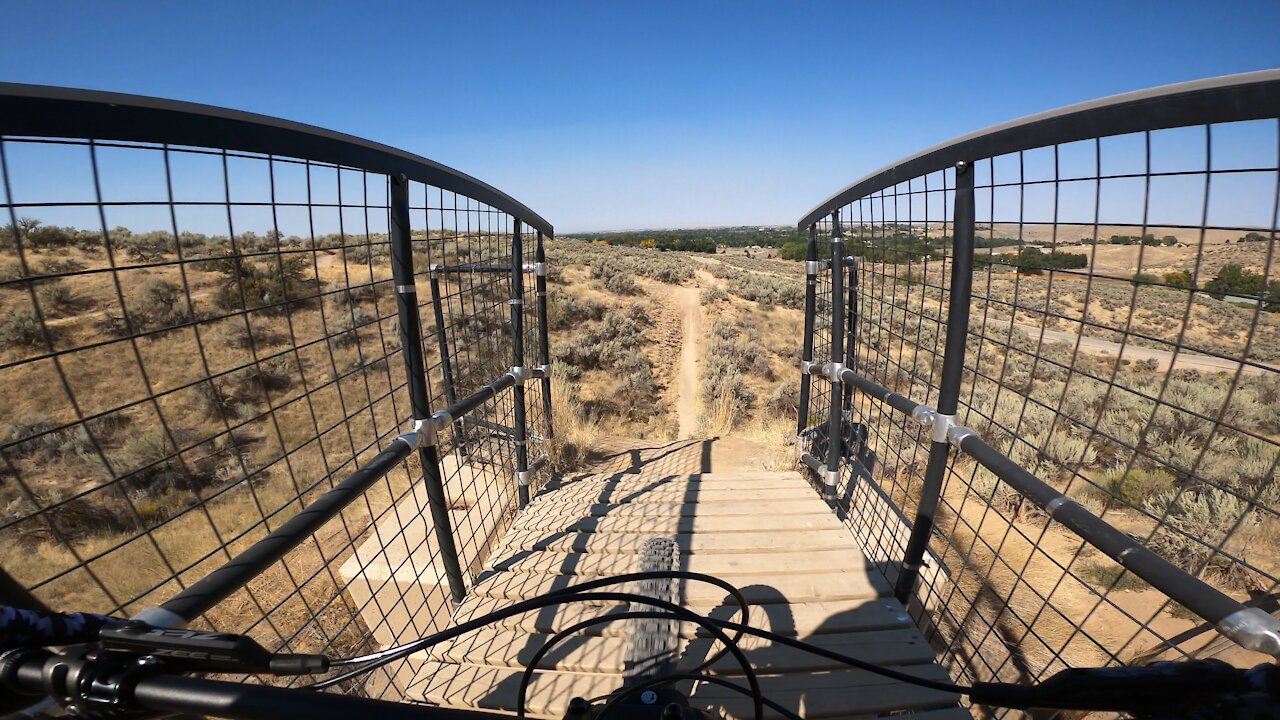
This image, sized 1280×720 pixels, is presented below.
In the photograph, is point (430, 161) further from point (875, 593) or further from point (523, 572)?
point (875, 593)

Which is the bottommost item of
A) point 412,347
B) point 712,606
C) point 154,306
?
point 712,606

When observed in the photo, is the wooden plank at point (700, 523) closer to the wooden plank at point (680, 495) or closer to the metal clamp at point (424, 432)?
the wooden plank at point (680, 495)

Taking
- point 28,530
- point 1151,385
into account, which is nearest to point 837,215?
point 28,530

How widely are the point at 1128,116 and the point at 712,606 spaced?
2331mm

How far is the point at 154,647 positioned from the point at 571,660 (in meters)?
1.70

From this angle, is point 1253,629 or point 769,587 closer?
point 1253,629

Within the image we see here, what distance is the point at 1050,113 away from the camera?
165 centimetres

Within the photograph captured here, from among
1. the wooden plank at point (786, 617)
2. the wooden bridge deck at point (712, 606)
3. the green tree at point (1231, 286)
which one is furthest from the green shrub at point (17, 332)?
the green tree at point (1231, 286)

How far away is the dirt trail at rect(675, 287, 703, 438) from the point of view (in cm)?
992

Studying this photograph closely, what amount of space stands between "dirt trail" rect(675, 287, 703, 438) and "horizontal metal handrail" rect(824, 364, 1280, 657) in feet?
19.9

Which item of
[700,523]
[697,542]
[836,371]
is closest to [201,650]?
[697,542]

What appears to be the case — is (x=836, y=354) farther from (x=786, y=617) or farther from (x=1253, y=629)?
(x=1253, y=629)

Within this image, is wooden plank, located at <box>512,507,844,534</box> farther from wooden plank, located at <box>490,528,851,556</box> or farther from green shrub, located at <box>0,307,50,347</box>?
green shrub, located at <box>0,307,50,347</box>

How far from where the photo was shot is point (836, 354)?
3.47 meters
